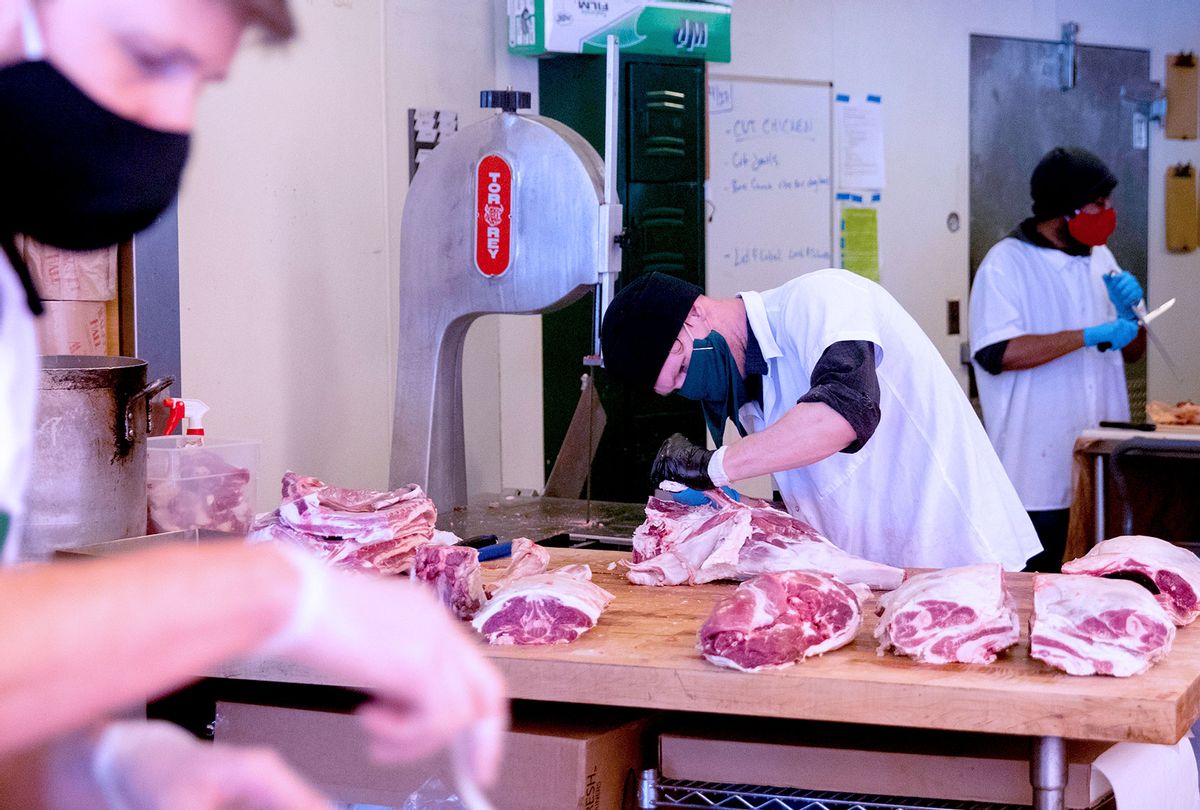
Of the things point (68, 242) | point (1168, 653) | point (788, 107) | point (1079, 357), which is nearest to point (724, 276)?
point (788, 107)

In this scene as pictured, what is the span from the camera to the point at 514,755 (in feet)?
6.31

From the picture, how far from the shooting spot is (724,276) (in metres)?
5.52

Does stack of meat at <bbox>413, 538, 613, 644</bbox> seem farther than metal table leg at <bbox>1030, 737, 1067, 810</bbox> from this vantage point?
Yes

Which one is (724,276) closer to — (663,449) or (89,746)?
(663,449)

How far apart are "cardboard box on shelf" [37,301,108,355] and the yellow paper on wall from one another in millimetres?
3656

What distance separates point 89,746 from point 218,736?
1519 millimetres

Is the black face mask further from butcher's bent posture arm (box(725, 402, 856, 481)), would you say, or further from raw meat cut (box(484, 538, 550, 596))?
butcher's bent posture arm (box(725, 402, 856, 481))

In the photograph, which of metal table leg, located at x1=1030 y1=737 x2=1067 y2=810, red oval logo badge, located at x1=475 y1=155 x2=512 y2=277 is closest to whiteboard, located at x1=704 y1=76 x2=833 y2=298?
red oval logo badge, located at x1=475 y1=155 x2=512 y2=277

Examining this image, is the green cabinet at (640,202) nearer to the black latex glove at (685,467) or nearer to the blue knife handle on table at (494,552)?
the black latex glove at (685,467)

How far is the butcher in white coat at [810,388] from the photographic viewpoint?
2.79 metres

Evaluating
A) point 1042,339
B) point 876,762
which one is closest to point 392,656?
point 876,762

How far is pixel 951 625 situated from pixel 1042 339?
2912mm

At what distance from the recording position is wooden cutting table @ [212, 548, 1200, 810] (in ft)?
5.75

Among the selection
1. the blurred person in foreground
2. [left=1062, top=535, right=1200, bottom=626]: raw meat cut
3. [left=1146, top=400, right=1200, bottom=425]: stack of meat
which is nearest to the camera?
the blurred person in foreground
